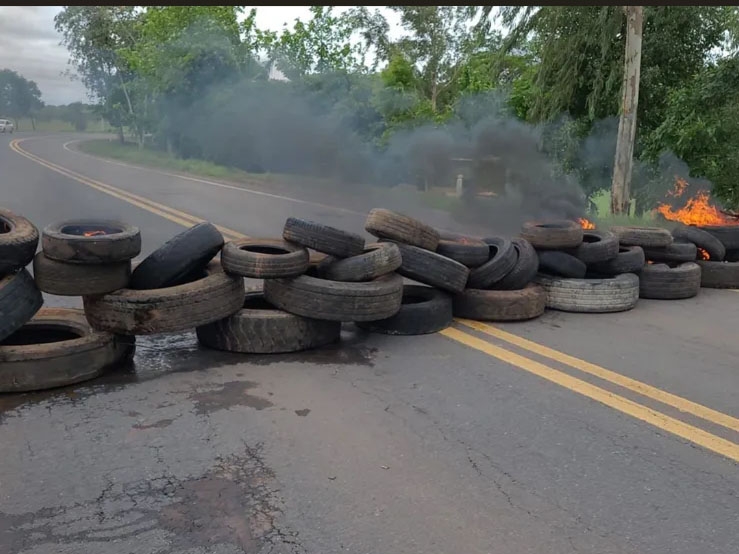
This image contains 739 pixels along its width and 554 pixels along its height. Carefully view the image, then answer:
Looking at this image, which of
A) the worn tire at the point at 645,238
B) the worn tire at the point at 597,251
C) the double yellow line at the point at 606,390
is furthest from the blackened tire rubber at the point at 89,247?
the worn tire at the point at 645,238

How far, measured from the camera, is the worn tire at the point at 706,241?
801 cm

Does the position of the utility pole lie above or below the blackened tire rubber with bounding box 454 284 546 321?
above

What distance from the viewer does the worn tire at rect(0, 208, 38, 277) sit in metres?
4.54

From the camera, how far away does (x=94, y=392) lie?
434 centimetres

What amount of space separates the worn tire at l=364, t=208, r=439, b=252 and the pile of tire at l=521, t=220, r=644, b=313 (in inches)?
53.4

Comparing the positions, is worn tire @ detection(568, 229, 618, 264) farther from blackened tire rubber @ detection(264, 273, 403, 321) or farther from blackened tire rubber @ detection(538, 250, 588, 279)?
blackened tire rubber @ detection(264, 273, 403, 321)

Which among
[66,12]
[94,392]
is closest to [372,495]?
[94,392]

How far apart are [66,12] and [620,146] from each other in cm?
4537

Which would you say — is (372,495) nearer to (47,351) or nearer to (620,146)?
(47,351)

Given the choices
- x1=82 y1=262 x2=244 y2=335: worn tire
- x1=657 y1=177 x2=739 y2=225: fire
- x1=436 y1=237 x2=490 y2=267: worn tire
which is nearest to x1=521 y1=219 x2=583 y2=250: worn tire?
x1=436 y1=237 x2=490 y2=267: worn tire

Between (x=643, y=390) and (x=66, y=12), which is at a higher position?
(x=66, y=12)

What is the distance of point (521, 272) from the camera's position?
6.45 m

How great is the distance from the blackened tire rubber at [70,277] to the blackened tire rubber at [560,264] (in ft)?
13.4

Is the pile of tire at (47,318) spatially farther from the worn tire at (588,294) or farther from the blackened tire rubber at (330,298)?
the worn tire at (588,294)
